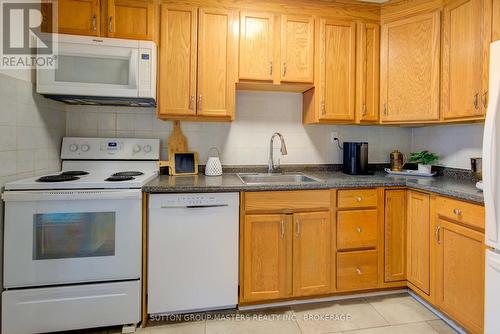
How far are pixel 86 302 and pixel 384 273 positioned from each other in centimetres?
206

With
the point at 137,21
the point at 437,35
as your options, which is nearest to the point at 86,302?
the point at 137,21

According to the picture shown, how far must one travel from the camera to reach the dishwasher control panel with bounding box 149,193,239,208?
1715 mm

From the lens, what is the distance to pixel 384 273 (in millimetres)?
2033

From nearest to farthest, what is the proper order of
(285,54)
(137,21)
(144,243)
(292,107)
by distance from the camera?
(144,243)
(137,21)
(285,54)
(292,107)

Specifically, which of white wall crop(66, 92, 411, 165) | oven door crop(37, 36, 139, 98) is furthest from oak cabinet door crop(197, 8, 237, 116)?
oven door crop(37, 36, 139, 98)

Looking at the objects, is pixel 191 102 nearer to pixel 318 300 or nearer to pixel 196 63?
pixel 196 63

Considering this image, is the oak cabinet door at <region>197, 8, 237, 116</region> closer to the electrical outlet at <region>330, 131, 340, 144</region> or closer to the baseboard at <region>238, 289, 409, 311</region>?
the electrical outlet at <region>330, 131, 340, 144</region>

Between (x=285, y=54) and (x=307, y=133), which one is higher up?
(x=285, y=54)

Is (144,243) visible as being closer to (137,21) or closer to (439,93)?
(137,21)

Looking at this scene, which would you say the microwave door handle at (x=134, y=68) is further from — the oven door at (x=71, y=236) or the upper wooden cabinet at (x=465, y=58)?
the upper wooden cabinet at (x=465, y=58)

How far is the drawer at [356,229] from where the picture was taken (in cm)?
196

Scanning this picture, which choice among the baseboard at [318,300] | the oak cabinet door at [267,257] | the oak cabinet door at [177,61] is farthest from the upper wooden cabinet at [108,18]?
the baseboard at [318,300]

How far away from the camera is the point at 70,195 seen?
157 cm

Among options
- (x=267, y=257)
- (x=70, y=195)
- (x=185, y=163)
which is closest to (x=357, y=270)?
(x=267, y=257)
